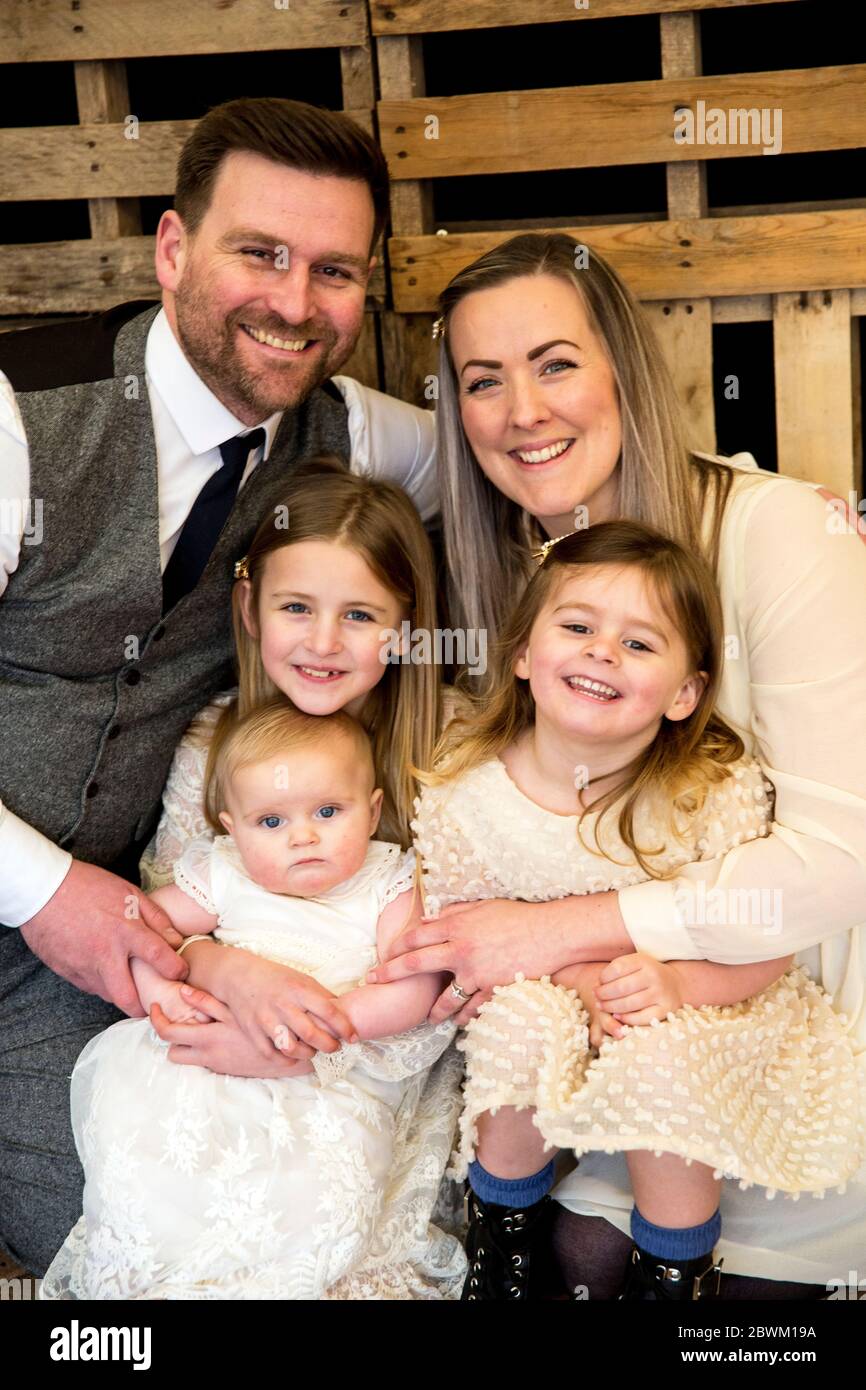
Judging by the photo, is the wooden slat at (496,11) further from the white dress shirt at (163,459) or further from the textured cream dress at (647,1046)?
the textured cream dress at (647,1046)

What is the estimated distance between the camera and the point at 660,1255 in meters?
1.88

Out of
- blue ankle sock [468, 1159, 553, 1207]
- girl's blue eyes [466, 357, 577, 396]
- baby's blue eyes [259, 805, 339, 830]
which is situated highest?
girl's blue eyes [466, 357, 577, 396]

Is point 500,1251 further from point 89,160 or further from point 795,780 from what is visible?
point 89,160

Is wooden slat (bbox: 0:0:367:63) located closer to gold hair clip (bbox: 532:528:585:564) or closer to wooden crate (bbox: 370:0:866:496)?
wooden crate (bbox: 370:0:866:496)

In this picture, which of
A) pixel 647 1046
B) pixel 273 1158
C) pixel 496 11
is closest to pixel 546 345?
pixel 496 11

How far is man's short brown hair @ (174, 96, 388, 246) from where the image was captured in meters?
2.14

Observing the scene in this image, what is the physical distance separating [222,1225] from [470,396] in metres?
1.28

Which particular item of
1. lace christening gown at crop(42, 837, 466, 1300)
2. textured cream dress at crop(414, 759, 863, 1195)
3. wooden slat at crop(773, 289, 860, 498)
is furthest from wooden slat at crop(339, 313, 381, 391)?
lace christening gown at crop(42, 837, 466, 1300)

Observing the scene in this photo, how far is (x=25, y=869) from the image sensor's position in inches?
82.7

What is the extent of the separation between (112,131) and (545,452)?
1123 millimetres

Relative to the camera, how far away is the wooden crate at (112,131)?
2.55m

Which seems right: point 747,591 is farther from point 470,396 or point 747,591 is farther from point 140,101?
point 140,101

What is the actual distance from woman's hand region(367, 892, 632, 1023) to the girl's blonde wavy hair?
0.32ft

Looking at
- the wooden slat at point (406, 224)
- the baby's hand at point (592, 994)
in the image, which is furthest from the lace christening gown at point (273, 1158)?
the wooden slat at point (406, 224)
